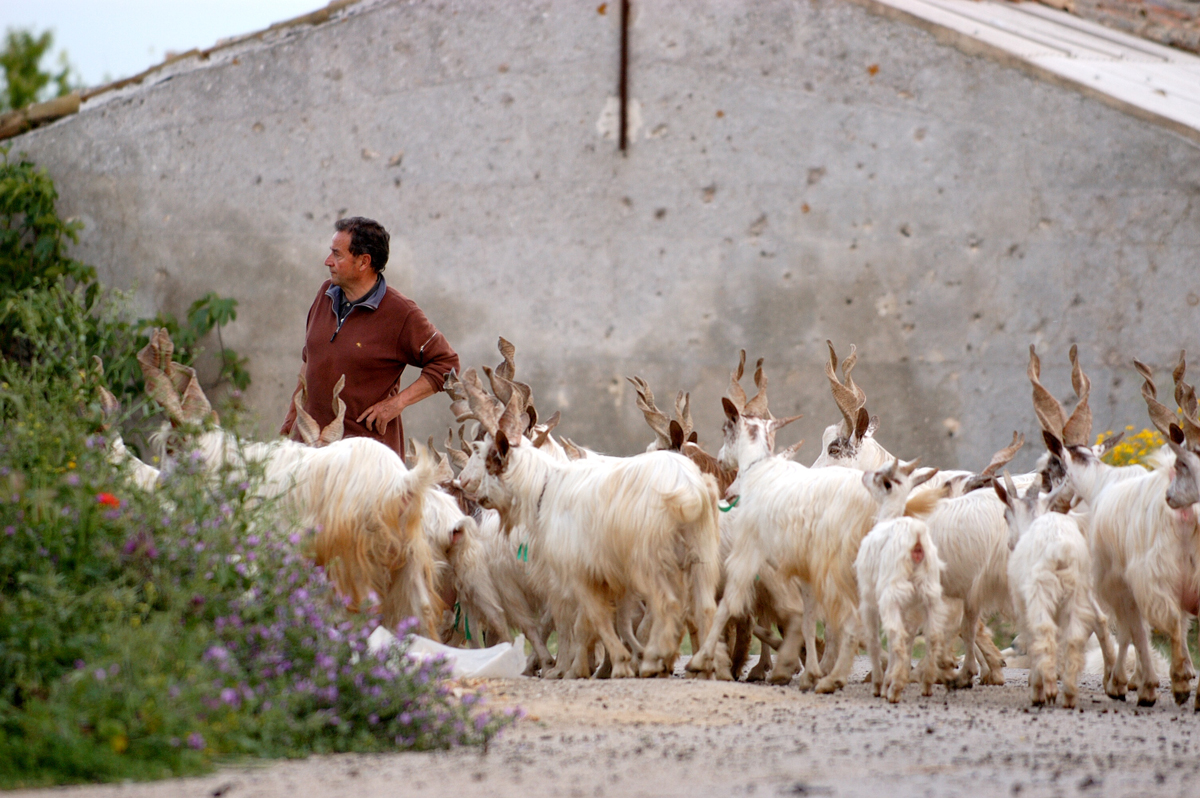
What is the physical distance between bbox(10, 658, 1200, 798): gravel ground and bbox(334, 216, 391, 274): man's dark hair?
254 cm

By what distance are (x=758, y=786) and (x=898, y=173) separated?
771 centimetres

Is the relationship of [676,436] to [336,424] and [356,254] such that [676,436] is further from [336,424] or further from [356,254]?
[356,254]

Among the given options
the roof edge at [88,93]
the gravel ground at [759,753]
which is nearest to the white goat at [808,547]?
the gravel ground at [759,753]

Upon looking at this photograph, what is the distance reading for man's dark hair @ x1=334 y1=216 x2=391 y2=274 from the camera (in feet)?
24.4

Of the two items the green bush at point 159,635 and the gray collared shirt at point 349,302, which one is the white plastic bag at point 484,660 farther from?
the gray collared shirt at point 349,302

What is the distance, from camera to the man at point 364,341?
7.44 meters

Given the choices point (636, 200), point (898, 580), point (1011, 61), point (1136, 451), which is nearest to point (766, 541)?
point (898, 580)

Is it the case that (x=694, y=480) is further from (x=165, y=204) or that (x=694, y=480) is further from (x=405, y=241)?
(x=165, y=204)

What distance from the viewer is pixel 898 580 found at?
20.3 ft

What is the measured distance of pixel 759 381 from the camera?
7.95 metres

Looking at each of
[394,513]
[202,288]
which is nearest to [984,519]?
[394,513]

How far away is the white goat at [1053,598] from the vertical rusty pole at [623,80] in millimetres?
5761

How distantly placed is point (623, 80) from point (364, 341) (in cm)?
447

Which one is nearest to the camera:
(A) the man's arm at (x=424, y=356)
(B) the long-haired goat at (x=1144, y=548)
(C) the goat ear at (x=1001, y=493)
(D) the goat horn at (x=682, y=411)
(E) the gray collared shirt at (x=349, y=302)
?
(B) the long-haired goat at (x=1144, y=548)
